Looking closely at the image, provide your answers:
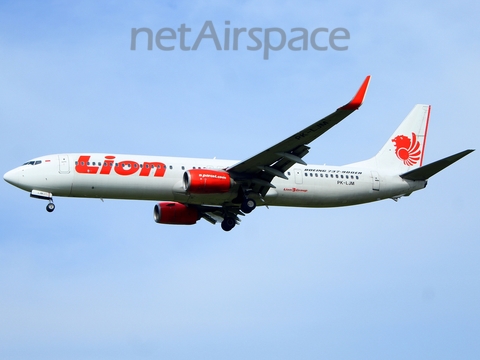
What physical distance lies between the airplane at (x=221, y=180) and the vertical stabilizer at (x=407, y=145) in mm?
1231

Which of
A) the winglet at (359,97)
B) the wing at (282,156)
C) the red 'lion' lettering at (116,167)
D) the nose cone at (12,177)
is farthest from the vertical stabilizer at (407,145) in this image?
the nose cone at (12,177)

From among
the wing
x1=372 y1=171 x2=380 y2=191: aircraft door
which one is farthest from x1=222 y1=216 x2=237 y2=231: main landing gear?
x1=372 y1=171 x2=380 y2=191: aircraft door

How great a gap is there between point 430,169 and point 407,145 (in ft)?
16.5

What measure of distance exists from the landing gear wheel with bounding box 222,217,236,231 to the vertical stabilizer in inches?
359

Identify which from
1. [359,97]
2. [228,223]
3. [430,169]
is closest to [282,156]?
[359,97]

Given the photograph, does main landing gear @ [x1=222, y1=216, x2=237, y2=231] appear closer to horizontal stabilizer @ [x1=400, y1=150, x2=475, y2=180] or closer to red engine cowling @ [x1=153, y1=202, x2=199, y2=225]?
red engine cowling @ [x1=153, y1=202, x2=199, y2=225]

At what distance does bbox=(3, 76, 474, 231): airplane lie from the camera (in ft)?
145

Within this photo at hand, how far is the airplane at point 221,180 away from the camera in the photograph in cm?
4416

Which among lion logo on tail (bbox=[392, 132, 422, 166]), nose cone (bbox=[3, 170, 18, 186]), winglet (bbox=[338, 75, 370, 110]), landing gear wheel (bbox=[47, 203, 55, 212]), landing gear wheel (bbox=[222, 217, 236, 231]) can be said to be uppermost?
lion logo on tail (bbox=[392, 132, 422, 166])

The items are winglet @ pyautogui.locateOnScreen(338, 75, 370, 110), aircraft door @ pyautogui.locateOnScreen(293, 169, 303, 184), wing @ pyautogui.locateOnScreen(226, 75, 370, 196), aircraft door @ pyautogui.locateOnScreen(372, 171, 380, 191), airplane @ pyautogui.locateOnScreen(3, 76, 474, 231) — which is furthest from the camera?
aircraft door @ pyautogui.locateOnScreen(372, 171, 380, 191)

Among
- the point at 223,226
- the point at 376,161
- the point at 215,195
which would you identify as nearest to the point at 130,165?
the point at 215,195

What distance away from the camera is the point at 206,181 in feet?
145

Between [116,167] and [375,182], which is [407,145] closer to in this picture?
[375,182]

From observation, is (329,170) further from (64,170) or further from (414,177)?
(64,170)
